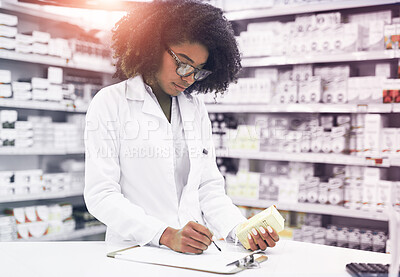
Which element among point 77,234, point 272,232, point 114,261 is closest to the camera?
point 114,261

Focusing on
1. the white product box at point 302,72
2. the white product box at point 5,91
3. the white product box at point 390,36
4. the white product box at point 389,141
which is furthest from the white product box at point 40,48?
the white product box at point 389,141

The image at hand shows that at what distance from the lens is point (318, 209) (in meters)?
3.52

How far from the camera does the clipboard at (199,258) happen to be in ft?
4.07

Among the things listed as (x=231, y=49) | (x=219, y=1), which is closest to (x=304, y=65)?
(x=219, y=1)

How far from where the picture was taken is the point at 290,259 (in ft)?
4.61

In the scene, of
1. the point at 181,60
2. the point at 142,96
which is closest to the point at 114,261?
the point at 142,96

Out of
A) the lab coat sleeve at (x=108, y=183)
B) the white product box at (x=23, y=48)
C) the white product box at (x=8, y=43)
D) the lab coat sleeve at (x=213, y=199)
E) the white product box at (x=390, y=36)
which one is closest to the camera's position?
the lab coat sleeve at (x=108, y=183)

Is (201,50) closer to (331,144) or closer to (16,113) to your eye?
(331,144)

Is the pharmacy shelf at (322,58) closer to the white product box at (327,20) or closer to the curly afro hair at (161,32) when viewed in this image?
the white product box at (327,20)

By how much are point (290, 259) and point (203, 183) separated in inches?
24.7

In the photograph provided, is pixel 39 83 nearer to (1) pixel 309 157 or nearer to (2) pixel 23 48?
(2) pixel 23 48

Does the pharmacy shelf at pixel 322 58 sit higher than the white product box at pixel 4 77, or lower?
higher

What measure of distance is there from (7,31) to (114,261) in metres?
2.95

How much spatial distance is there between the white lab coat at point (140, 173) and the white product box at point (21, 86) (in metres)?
2.26
